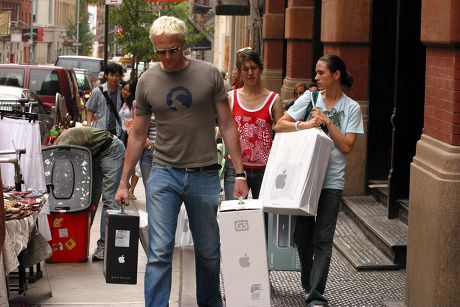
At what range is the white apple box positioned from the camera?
785 centimetres

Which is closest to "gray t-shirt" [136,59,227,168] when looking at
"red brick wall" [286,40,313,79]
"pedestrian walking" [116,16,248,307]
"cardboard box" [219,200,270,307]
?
"pedestrian walking" [116,16,248,307]

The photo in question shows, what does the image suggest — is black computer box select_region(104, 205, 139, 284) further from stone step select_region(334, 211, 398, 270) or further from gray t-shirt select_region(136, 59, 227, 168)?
stone step select_region(334, 211, 398, 270)

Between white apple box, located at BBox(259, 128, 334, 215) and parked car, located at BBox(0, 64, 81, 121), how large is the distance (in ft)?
57.3

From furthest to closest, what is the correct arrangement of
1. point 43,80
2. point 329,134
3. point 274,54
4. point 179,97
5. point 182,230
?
point 274,54, point 43,80, point 182,230, point 329,134, point 179,97

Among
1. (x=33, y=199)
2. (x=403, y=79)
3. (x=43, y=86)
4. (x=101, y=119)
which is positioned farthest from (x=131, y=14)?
(x=33, y=199)

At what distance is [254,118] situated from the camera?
8.70 meters

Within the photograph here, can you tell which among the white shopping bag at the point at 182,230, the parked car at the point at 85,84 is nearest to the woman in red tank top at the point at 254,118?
the white shopping bag at the point at 182,230

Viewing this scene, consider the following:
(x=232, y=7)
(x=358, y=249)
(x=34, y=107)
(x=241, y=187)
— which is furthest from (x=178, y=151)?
(x=232, y=7)

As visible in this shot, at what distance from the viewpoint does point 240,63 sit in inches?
348

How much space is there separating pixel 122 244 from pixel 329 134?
1.70m

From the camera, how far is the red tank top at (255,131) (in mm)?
8703

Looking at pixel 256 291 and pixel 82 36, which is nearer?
pixel 256 291

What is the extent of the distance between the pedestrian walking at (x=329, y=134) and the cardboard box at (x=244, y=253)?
2.80 ft

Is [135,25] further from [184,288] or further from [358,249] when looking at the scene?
[184,288]
